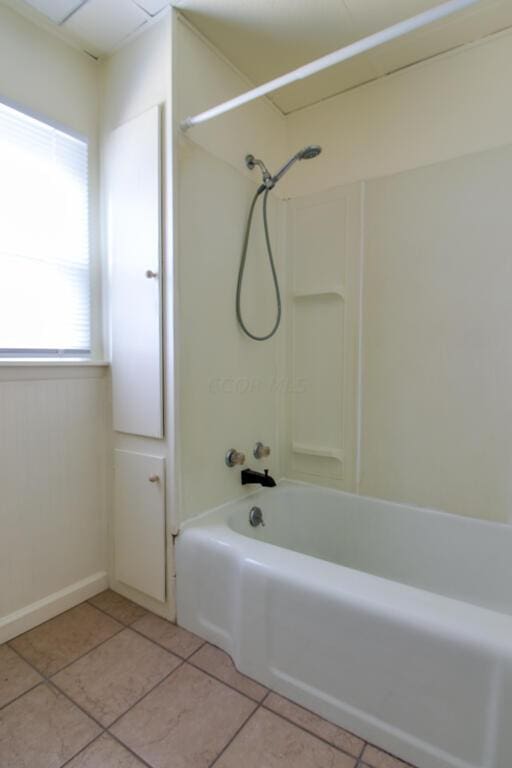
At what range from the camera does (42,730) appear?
111 cm

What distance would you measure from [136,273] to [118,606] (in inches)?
56.4

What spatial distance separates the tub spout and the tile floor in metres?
0.65

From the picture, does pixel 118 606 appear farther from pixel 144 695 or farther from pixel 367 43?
pixel 367 43

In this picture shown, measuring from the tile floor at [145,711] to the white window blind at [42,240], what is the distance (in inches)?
44.7

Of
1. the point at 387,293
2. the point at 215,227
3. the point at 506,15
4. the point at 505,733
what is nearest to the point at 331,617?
the point at 505,733

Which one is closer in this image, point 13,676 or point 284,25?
point 13,676

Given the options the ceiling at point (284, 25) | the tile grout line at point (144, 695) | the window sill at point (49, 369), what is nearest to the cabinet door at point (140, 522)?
the tile grout line at point (144, 695)

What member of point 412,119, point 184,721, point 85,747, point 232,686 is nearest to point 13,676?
point 85,747

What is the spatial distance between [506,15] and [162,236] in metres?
1.52

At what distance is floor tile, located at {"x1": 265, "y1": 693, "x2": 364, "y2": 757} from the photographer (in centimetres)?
107

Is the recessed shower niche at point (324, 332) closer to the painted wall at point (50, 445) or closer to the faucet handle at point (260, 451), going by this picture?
the faucet handle at point (260, 451)

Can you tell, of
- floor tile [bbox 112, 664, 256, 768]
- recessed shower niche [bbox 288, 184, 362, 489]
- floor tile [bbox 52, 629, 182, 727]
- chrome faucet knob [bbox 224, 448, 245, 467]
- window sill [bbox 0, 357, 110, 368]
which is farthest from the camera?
recessed shower niche [bbox 288, 184, 362, 489]

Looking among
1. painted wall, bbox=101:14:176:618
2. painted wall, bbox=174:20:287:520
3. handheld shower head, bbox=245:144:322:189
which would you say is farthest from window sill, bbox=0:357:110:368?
handheld shower head, bbox=245:144:322:189

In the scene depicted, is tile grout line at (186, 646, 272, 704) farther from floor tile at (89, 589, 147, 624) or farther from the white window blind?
the white window blind
